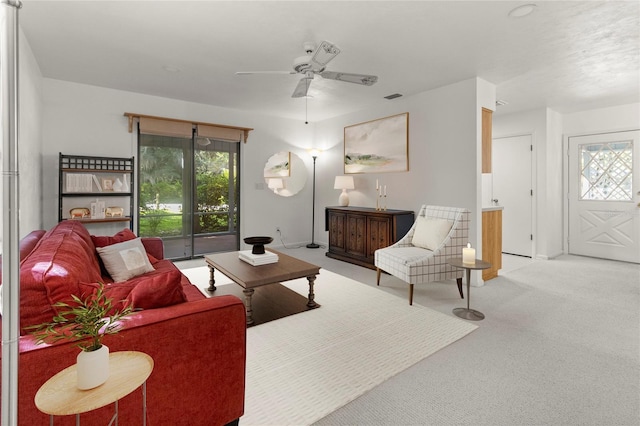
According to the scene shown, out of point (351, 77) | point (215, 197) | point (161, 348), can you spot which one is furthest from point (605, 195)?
point (161, 348)

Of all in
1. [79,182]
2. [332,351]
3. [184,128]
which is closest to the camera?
[332,351]

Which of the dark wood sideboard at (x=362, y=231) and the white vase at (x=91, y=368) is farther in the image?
the dark wood sideboard at (x=362, y=231)

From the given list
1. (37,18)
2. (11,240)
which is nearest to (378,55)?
(37,18)

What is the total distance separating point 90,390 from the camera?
916 millimetres

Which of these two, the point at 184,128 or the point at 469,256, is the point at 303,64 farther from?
the point at 184,128

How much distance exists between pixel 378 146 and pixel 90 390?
4.71 m

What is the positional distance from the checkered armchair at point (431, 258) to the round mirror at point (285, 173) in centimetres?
301

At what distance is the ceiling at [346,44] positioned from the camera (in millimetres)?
2400

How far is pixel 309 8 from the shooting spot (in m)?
2.37

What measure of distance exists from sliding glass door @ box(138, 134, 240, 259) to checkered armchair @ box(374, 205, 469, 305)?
10.1 ft

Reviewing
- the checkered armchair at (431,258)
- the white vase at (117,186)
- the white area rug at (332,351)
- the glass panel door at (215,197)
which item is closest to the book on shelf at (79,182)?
the white vase at (117,186)

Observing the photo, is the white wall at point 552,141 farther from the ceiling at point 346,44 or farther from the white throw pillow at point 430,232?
the white throw pillow at point 430,232

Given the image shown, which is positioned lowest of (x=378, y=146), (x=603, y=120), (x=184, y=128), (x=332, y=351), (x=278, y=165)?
(x=332, y=351)

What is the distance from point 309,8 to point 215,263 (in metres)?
2.40
